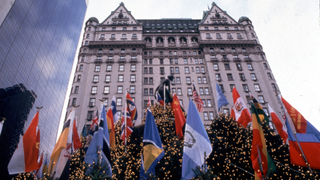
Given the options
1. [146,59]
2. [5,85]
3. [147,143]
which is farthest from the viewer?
[146,59]

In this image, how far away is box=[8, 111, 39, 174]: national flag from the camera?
607 inches

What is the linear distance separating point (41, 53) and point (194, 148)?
69.3 metres

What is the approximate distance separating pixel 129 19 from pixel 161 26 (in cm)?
1228

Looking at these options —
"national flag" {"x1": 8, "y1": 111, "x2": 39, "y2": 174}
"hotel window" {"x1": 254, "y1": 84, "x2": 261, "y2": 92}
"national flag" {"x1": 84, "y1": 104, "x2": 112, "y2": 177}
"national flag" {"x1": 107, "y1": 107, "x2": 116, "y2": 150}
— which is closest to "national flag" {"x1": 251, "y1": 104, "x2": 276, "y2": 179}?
"national flag" {"x1": 84, "y1": 104, "x2": 112, "y2": 177}

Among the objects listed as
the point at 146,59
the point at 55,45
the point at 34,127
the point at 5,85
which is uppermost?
the point at 55,45

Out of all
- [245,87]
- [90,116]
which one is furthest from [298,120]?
[90,116]

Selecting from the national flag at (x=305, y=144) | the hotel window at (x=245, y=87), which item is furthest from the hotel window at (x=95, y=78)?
the national flag at (x=305, y=144)

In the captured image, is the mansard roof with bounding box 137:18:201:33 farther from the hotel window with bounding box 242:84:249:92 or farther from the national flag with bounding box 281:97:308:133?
the national flag with bounding box 281:97:308:133

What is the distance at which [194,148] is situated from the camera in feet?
47.7

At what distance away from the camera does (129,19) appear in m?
71.2

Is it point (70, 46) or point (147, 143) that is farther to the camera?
point (70, 46)

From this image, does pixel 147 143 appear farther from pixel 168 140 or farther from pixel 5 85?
pixel 5 85

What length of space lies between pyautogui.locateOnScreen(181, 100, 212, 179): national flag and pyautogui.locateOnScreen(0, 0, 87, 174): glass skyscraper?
38.7 meters

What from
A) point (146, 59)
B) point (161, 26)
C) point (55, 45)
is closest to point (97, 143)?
point (146, 59)
